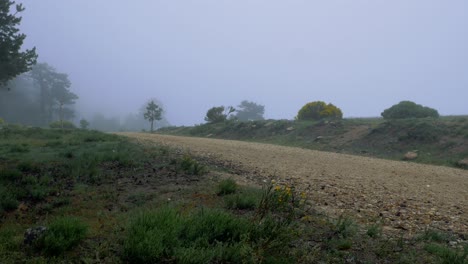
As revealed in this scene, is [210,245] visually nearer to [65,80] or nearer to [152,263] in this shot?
[152,263]

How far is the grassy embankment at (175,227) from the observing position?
12.3ft

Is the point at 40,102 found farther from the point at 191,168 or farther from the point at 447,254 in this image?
the point at 447,254

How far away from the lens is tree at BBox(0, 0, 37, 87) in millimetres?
15492

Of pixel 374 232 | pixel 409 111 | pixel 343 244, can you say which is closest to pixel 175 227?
pixel 343 244

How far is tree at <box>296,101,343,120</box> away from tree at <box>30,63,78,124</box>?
69.6m

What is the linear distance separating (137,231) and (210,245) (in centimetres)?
87

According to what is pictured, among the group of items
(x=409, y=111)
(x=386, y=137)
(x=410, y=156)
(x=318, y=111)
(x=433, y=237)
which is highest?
(x=318, y=111)

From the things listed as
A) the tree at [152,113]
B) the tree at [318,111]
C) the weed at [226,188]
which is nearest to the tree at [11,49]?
the weed at [226,188]

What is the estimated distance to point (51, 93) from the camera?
8912cm

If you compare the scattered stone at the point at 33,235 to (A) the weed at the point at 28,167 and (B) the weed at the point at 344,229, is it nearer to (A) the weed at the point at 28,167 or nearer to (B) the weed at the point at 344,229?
(B) the weed at the point at 344,229

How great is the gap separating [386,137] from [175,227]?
735 inches

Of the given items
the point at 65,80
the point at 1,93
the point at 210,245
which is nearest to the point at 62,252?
the point at 210,245

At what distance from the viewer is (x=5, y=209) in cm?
554

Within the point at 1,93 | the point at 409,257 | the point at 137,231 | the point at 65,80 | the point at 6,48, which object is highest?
the point at 65,80
